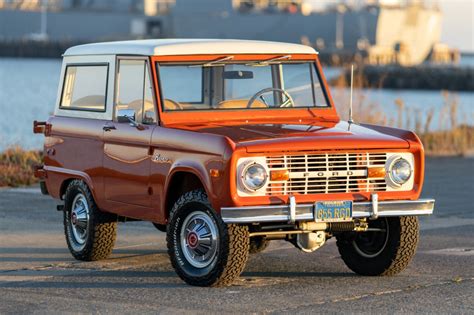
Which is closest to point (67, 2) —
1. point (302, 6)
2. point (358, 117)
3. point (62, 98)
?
point (302, 6)

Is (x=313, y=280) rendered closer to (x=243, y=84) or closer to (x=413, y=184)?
(x=413, y=184)

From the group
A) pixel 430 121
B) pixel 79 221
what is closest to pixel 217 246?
pixel 79 221

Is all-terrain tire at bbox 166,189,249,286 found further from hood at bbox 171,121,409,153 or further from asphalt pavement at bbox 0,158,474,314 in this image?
hood at bbox 171,121,409,153

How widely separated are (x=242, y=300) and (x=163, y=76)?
247 centimetres

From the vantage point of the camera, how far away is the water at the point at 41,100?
2862 centimetres

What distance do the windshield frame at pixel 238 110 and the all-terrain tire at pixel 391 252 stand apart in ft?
4.17

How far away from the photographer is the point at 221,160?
32.5 feet

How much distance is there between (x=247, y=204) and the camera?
32.7 ft

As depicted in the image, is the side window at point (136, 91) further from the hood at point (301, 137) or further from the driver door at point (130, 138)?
the hood at point (301, 137)

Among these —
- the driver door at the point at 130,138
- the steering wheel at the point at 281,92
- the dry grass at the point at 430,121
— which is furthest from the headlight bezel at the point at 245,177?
the dry grass at the point at 430,121

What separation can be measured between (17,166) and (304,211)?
11.3 meters

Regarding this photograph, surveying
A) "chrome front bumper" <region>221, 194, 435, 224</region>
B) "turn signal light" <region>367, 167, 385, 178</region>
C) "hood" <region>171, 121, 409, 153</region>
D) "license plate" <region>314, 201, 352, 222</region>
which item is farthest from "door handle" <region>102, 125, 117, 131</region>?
"turn signal light" <region>367, 167, 385, 178</region>

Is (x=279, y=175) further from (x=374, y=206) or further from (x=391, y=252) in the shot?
(x=391, y=252)

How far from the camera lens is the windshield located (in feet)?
37.1
